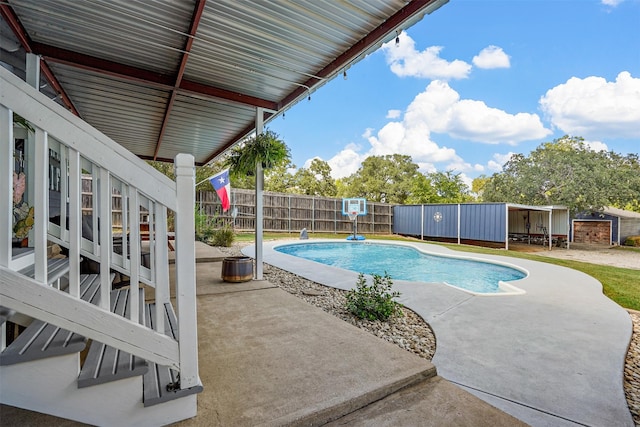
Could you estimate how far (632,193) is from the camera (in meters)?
13.1

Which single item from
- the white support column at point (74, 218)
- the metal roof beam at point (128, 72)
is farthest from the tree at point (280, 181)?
the white support column at point (74, 218)

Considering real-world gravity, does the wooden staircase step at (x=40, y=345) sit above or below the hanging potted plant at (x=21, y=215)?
below

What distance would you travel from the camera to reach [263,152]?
3.98m


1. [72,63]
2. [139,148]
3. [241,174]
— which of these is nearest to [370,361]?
[241,174]

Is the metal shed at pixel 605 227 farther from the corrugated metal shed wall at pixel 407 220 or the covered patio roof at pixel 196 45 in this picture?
the covered patio roof at pixel 196 45

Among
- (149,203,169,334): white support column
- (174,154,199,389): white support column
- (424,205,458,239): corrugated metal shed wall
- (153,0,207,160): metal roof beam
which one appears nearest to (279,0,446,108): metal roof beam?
(153,0,207,160): metal roof beam

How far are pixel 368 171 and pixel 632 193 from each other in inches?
632

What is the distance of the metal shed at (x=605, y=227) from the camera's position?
679 inches

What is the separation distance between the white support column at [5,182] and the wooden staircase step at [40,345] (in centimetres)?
40

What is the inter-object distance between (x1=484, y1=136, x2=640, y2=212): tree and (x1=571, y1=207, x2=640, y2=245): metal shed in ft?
9.89

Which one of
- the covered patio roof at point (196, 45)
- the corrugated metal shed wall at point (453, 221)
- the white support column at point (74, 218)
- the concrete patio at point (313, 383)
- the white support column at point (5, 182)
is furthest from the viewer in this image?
the corrugated metal shed wall at point (453, 221)

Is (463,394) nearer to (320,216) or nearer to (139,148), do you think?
(139,148)

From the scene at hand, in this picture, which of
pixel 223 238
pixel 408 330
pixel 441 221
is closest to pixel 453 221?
pixel 441 221

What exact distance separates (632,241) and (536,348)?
20.9m
